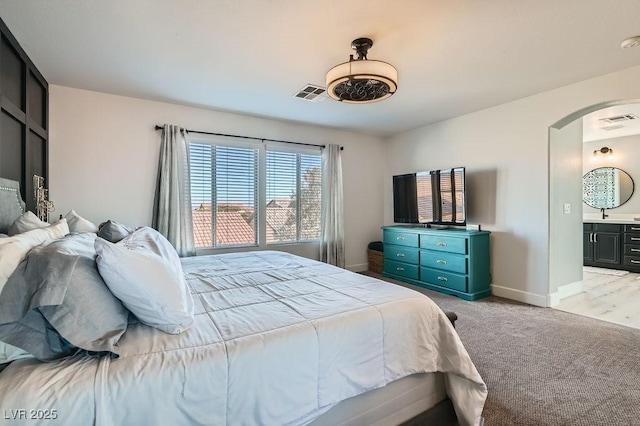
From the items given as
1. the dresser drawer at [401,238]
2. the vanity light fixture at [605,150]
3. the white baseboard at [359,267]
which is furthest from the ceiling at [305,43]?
the vanity light fixture at [605,150]

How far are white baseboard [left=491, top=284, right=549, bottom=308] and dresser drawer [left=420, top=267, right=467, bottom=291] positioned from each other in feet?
1.84

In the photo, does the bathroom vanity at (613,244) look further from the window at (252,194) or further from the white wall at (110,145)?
the white wall at (110,145)

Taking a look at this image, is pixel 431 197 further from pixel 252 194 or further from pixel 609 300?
pixel 252 194

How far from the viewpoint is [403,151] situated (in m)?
5.51

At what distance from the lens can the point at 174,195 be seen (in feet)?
12.6

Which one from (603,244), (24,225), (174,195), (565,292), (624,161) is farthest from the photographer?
(624,161)

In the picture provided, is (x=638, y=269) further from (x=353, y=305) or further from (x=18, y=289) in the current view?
(x=18, y=289)

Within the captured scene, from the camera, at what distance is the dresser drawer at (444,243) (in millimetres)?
3971

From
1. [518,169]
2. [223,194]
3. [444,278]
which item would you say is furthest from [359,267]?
[518,169]

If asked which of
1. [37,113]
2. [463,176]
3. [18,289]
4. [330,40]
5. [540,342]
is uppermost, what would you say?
[330,40]

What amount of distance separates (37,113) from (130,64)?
3.72 feet

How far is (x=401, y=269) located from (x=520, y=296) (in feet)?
5.29

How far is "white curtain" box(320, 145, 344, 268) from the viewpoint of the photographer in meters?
5.05

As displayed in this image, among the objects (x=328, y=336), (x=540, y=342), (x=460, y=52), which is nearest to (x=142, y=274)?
(x=328, y=336)
